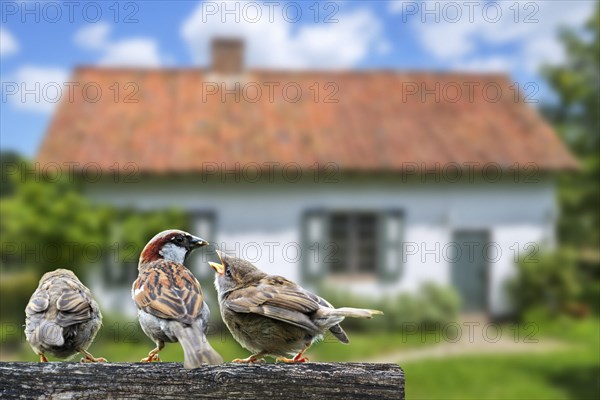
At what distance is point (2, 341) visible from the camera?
14078 mm

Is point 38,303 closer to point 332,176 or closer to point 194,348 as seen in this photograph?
point 194,348

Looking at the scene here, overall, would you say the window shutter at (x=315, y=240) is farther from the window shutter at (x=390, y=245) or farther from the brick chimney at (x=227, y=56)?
the brick chimney at (x=227, y=56)

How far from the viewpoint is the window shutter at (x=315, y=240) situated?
17719 mm

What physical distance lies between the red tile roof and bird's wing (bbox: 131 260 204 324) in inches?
588

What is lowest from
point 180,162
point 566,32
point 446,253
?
point 446,253

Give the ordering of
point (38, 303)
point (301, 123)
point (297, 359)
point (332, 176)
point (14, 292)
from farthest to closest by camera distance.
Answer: point (301, 123), point (332, 176), point (14, 292), point (38, 303), point (297, 359)

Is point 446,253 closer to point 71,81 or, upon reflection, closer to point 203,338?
point 71,81

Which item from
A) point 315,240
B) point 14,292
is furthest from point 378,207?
point 14,292

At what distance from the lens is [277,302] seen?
2.42 m

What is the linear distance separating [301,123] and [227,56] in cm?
342

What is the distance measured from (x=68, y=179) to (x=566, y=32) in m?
22.2

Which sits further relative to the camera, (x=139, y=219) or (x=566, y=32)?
(x=566, y=32)

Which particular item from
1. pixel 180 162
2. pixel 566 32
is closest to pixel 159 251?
pixel 180 162

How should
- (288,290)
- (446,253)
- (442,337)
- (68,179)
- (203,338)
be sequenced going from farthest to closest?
1. (446,253)
2. (442,337)
3. (68,179)
4. (288,290)
5. (203,338)
